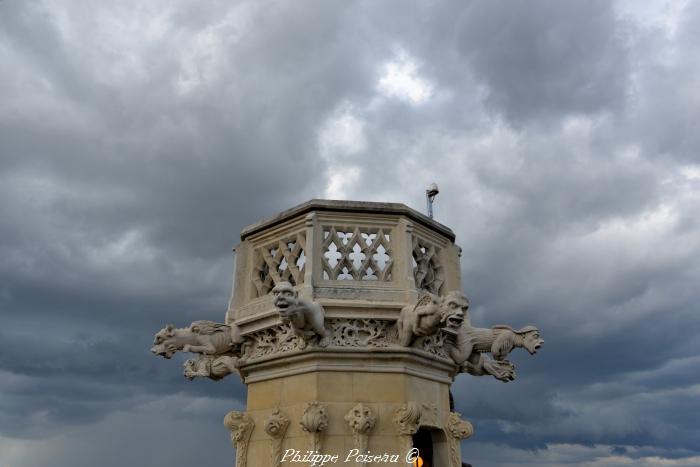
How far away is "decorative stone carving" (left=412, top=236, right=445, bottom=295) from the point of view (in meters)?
9.03

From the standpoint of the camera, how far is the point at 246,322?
8.91m

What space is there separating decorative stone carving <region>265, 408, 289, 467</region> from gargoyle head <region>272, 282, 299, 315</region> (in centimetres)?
163

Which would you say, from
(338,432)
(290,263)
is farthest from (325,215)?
(338,432)

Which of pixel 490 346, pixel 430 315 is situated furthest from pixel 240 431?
pixel 490 346

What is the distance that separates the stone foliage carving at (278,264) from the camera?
8688 millimetres

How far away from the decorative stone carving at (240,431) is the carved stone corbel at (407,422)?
7.18 feet

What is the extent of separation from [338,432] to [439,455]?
1695mm

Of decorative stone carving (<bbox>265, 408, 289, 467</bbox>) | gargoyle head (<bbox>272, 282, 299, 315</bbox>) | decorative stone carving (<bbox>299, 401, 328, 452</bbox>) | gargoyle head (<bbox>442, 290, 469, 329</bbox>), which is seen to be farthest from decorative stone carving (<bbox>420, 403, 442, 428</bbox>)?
gargoyle head (<bbox>272, 282, 299, 315</bbox>)

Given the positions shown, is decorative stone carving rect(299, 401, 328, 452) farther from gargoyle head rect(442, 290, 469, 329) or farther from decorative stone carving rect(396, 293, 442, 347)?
gargoyle head rect(442, 290, 469, 329)

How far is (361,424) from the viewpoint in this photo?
765 centimetres

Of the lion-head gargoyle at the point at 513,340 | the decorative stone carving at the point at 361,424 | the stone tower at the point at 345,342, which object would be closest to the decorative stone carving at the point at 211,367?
the stone tower at the point at 345,342

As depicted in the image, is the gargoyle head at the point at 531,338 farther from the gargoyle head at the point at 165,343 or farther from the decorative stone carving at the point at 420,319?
the gargoyle head at the point at 165,343

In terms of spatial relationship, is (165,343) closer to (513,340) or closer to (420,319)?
(420,319)

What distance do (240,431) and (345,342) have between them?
2.05 metres
